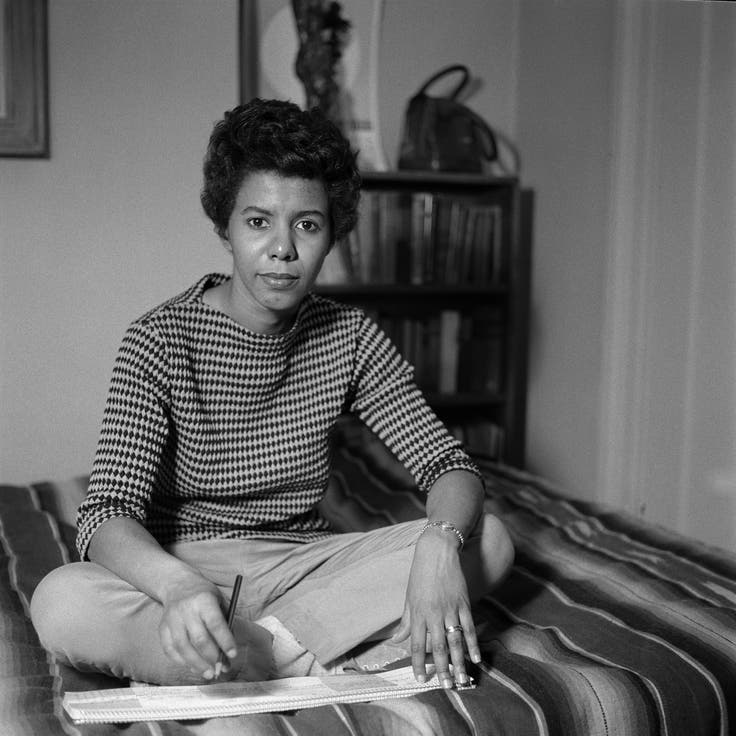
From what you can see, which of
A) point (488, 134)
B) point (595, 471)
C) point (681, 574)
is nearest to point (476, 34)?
point (488, 134)

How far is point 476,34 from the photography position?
3178 millimetres

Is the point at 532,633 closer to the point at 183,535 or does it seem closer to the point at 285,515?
the point at 285,515

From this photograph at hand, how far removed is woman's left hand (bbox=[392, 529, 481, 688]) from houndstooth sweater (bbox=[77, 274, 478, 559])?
0.24 meters

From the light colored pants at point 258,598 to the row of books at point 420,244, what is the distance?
1575 mm

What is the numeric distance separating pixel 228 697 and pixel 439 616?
0.84 ft

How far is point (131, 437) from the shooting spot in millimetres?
1242

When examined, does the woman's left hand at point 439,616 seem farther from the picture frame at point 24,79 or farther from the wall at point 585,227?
the picture frame at point 24,79

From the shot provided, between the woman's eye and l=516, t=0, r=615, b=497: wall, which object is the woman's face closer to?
the woman's eye

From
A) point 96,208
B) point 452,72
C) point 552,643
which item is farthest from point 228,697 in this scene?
point 452,72

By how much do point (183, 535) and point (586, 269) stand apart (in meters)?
1.81

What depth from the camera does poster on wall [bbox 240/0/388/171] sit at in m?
2.87

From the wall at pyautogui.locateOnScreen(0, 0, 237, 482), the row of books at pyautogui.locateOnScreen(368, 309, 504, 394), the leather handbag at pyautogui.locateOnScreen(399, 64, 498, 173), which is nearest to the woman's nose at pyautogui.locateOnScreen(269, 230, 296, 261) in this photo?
the wall at pyautogui.locateOnScreen(0, 0, 237, 482)

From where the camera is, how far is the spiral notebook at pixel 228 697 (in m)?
1.03

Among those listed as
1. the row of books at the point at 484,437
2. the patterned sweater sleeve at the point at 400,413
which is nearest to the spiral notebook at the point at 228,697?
the patterned sweater sleeve at the point at 400,413
